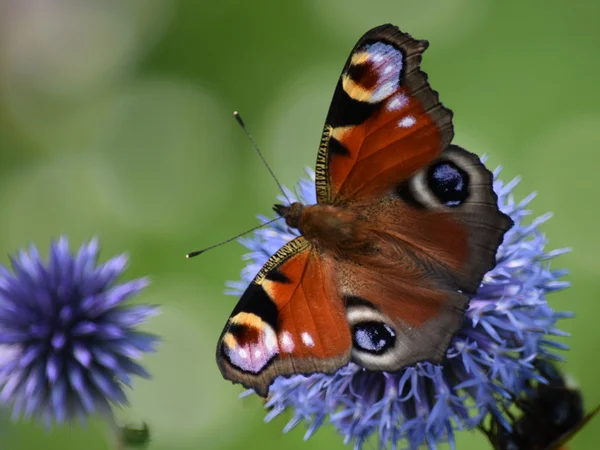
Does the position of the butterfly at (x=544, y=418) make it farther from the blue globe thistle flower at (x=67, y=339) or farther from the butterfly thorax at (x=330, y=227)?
the blue globe thistle flower at (x=67, y=339)

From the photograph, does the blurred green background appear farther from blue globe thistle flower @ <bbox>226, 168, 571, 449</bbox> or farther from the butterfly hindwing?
the butterfly hindwing

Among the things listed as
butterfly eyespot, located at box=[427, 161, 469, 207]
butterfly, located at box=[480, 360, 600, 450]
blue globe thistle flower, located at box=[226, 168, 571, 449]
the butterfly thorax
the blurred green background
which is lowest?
butterfly, located at box=[480, 360, 600, 450]

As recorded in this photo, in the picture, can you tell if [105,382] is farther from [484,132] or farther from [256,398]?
[484,132]

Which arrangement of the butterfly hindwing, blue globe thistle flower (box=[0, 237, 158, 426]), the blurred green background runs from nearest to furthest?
the butterfly hindwing < blue globe thistle flower (box=[0, 237, 158, 426]) < the blurred green background

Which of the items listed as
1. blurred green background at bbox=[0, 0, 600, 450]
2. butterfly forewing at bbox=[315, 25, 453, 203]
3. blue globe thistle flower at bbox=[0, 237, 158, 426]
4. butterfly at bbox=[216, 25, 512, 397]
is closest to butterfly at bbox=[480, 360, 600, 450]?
butterfly at bbox=[216, 25, 512, 397]

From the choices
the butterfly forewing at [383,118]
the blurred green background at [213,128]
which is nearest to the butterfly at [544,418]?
the butterfly forewing at [383,118]

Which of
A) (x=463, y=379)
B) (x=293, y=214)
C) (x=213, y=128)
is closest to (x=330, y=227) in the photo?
(x=293, y=214)

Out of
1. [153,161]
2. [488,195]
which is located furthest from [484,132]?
[488,195]
